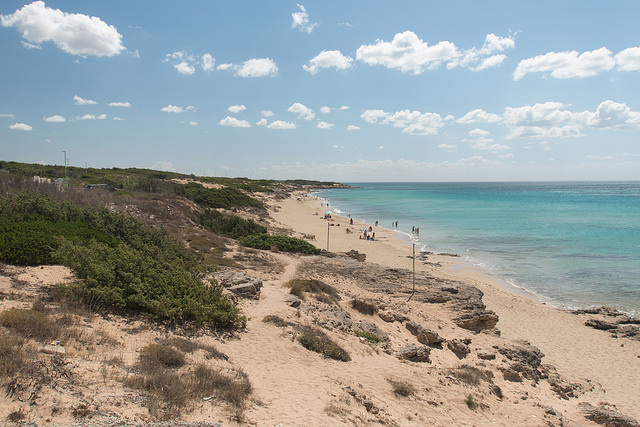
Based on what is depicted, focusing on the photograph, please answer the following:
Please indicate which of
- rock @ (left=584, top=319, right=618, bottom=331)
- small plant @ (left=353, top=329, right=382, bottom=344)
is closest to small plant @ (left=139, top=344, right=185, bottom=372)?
small plant @ (left=353, top=329, right=382, bottom=344)

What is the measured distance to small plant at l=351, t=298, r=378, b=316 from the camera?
549 inches

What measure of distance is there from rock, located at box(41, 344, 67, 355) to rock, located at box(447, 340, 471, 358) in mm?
10498

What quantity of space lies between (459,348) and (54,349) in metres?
10.8

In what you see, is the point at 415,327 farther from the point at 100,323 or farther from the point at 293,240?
the point at 293,240

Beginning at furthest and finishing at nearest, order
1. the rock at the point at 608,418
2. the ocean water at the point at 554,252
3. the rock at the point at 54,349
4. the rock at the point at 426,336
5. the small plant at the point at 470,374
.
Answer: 1. the ocean water at the point at 554,252
2. the rock at the point at 426,336
3. the small plant at the point at 470,374
4. the rock at the point at 608,418
5. the rock at the point at 54,349

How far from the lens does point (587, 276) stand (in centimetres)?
2455

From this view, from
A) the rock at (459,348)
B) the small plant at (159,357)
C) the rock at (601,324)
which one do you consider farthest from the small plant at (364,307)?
the rock at (601,324)

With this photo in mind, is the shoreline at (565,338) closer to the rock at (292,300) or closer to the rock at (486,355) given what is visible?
the rock at (486,355)

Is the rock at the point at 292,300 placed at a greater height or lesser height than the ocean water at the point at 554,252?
greater

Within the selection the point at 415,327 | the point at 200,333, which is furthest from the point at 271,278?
the point at 200,333

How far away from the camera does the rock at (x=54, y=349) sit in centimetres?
609

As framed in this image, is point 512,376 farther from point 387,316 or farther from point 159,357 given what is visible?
point 159,357

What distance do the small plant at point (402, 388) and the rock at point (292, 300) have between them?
464 cm

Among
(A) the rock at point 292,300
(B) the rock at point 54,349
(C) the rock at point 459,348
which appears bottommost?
(C) the rock at point 459,348
